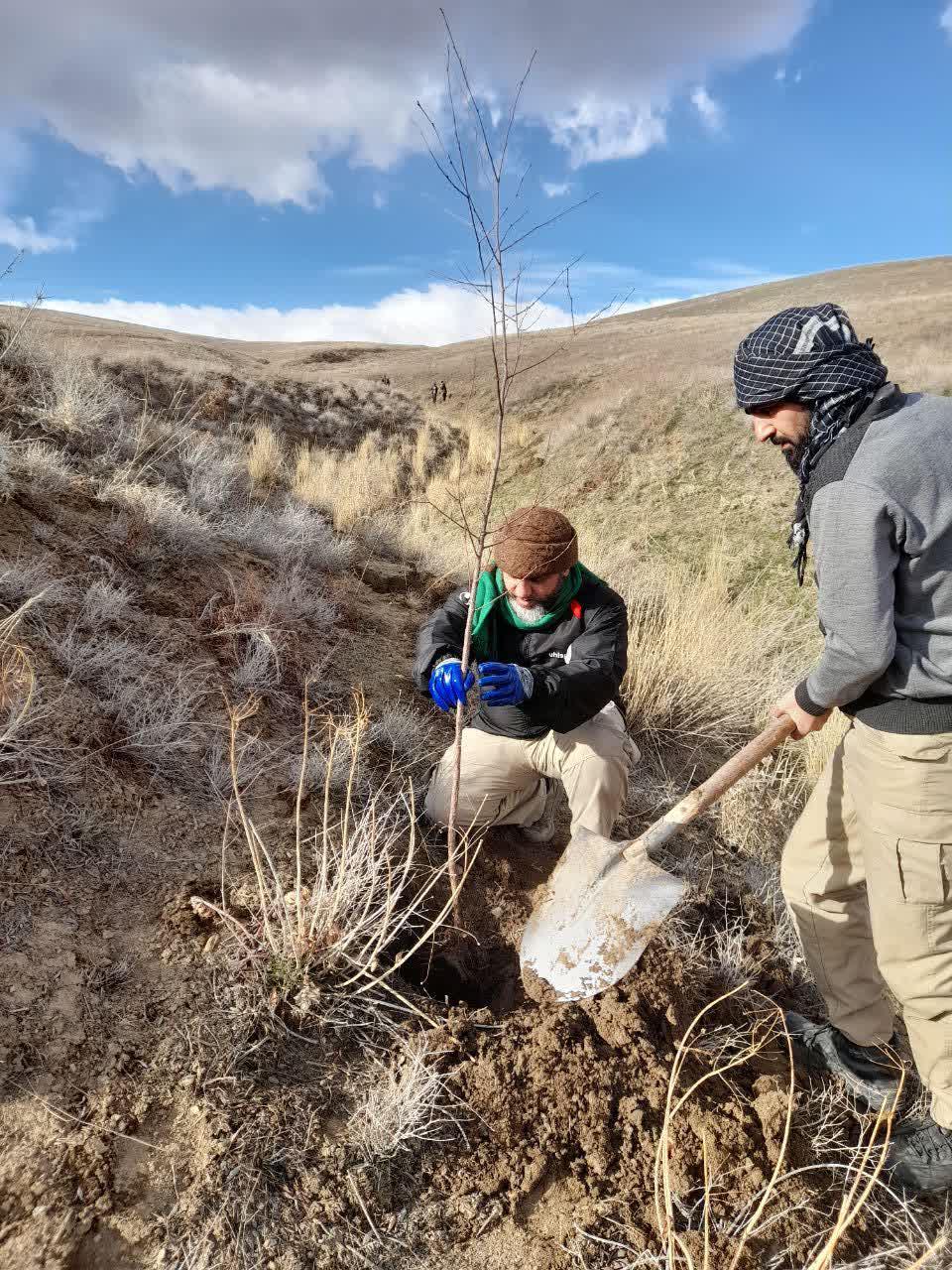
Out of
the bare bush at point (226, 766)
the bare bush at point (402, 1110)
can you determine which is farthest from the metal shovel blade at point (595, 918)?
the bare bush at point (226, 766)

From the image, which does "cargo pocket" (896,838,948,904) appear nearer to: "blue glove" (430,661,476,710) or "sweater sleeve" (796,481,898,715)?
"sweater sleeve" (796,481,898,715)

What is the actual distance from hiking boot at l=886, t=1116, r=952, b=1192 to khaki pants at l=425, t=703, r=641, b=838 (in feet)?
4.10

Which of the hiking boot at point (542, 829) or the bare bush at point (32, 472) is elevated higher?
the bare bush at point (32, 472)

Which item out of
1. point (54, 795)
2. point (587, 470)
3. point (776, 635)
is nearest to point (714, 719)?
point (776, 635)

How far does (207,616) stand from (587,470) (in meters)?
7.41

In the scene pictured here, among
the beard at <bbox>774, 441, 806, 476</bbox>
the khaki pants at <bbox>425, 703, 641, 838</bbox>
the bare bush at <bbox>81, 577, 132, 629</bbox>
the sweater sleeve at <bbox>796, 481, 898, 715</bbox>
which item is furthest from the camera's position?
the bare bush at <bbox>81, 577, 132, 629</bbox>

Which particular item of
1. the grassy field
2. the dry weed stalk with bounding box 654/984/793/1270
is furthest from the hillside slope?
the dry weed stalk with bounding box 654/984/793/1270

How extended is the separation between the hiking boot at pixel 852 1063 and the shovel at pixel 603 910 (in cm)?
80

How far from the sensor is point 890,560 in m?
1.68

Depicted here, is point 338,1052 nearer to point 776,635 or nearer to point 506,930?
point 506,930

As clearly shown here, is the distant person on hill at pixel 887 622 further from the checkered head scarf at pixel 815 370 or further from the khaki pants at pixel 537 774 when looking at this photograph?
the khaki pants at pixel 537 774

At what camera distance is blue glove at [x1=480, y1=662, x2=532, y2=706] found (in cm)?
255

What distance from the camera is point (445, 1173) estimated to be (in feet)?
6.05

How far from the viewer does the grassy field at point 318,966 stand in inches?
66.6
